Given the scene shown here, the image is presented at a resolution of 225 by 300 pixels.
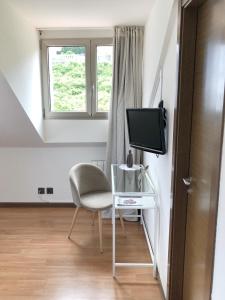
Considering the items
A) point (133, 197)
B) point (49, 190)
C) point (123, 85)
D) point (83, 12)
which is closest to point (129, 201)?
point (133, 197)

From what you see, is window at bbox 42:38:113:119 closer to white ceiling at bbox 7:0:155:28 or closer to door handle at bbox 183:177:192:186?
white ceiling at bbox 7:0:155:28

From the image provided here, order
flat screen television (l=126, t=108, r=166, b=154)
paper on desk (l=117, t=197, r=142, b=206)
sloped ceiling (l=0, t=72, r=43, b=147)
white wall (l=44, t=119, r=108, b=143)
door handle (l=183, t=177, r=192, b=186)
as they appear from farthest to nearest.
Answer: white wall (l=44, t=119, r=108, b=143) → sloped ceiling (l=0, t=72, r=43, b=147) → paper on desk (l=117, t=197, r=142, b=206) → flat screen television (l=126, t=108, r=166, b=154) → door handle (l=183, t=177, r=192, b=186)

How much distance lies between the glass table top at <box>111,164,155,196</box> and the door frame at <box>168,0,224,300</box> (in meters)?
0.52

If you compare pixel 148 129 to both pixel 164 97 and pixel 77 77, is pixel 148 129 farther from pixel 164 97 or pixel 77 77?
pixel 77 77

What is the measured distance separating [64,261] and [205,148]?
1.79m

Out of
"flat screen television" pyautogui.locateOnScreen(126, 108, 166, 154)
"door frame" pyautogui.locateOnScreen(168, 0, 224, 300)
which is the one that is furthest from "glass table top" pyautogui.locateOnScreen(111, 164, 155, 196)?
"door frame" pyautogui.locateOnScreen(168, 0, 224, 300)

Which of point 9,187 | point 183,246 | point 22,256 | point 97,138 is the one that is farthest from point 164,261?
point 9,187

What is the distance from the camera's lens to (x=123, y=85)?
3.23 meters

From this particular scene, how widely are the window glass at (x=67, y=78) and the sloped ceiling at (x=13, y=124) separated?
0.50m

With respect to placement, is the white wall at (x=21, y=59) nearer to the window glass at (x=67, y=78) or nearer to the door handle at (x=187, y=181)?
the window glass at (x=67, y=78)

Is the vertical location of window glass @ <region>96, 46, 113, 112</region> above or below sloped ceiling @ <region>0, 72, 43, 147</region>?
above

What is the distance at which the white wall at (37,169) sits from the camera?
12.1 ft

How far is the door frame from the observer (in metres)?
1.56

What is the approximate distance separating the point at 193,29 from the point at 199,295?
59.3 inches
